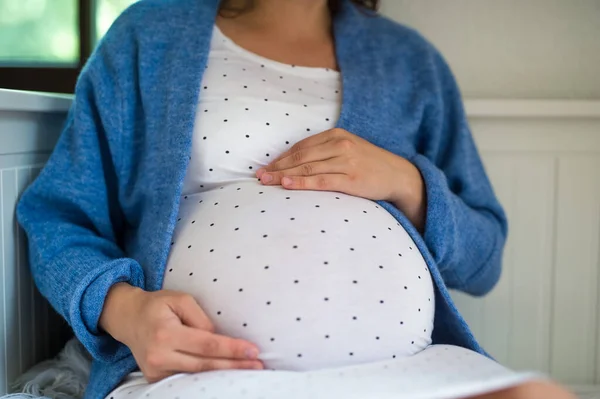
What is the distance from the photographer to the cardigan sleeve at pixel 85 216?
66cm

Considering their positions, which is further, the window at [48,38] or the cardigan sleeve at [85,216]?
the window at [48,38]

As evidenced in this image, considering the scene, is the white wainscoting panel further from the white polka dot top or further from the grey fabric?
the grey fabric

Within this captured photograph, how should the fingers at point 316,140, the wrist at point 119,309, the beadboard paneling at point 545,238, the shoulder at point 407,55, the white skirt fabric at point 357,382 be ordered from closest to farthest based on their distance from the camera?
the white skirt fabric at point 357,382
the wrist at point 119,309
the fingers at point 316,140
the shoulder at point 407,55
the beadboard paneling at point 545,238

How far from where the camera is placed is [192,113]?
2.43 ft

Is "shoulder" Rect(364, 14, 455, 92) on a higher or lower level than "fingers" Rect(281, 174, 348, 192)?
higher

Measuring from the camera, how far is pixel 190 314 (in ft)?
1.93

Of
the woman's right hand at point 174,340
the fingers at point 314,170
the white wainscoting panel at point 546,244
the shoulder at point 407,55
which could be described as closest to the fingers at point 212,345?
the woman's right hand at point 174,340

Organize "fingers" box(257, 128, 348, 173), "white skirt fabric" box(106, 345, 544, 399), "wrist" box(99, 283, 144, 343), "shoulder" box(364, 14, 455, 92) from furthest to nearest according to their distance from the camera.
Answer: "shoulder" box(364, 14, 455, 92) < "fingers" box(257, 128, 348, 173) < "wrist" box(99, 283, 144, 343) < "white skirt fabric" box(106, 345, 544, 399)

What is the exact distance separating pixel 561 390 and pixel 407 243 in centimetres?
24

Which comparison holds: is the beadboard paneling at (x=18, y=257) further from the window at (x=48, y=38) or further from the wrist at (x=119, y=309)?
the window at (x=48, y=38)

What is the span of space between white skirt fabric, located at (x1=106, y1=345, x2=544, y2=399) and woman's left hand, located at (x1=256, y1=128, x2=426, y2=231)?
23 centimetres

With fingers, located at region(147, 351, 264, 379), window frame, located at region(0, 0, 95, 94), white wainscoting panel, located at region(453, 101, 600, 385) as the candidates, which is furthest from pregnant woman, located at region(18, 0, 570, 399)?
window frame, located at region(0, 0, 95, 94)

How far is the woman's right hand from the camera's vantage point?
0.56m

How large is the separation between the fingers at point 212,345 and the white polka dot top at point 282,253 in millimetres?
31
